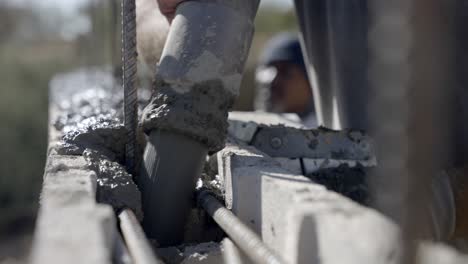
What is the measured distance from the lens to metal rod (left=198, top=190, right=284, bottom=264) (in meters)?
1.81

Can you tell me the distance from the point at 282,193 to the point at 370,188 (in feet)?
2.80

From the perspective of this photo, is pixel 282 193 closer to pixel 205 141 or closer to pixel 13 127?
pixel 205 141

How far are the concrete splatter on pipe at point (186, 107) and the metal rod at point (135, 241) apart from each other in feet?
0.90

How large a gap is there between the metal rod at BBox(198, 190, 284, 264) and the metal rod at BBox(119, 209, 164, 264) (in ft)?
0.69

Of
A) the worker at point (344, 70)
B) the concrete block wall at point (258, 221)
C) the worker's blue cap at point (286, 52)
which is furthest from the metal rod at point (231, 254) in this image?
the worker's blue cap at point (286, 52)

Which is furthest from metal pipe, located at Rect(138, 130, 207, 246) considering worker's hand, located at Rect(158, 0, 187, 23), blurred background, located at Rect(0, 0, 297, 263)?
blurred background, located at Rect(0, 0, 297, 263)

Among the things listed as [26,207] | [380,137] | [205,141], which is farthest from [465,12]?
[26,207]

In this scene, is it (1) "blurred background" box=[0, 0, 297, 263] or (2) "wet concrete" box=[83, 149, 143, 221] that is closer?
(2) "wet concrete" box=[83, 149, 143, 221]

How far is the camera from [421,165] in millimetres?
1193

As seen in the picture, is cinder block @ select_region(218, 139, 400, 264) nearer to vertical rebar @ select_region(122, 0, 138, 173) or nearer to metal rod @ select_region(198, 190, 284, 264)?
metal rod @ select_region(198, 190, 284, 264)

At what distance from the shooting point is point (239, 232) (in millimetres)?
2004

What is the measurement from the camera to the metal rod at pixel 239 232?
1810 millimetres

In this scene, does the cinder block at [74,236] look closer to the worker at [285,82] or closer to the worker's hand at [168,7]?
the worker's hand at [168,7]

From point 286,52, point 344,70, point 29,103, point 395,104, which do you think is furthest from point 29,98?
point 395,104
